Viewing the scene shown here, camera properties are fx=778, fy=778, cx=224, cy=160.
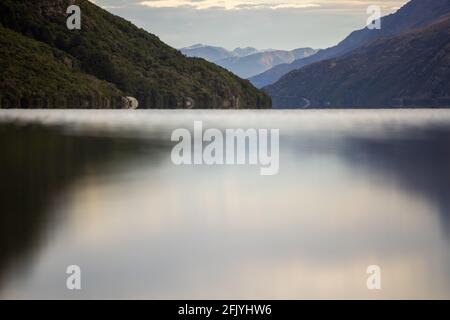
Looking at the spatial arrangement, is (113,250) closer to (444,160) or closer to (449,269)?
(449,269)

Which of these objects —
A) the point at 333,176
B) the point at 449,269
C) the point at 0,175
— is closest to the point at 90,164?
→ the point at 0,175

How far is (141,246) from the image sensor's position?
75.3 ft

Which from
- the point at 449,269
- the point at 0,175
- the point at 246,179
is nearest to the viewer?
the point at 449,269

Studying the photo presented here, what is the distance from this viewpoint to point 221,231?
2611 cm

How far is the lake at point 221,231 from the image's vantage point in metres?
18.5

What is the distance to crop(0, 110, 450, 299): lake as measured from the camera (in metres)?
18.5

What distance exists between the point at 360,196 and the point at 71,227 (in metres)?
15.1

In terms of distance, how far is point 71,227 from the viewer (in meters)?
25.9
